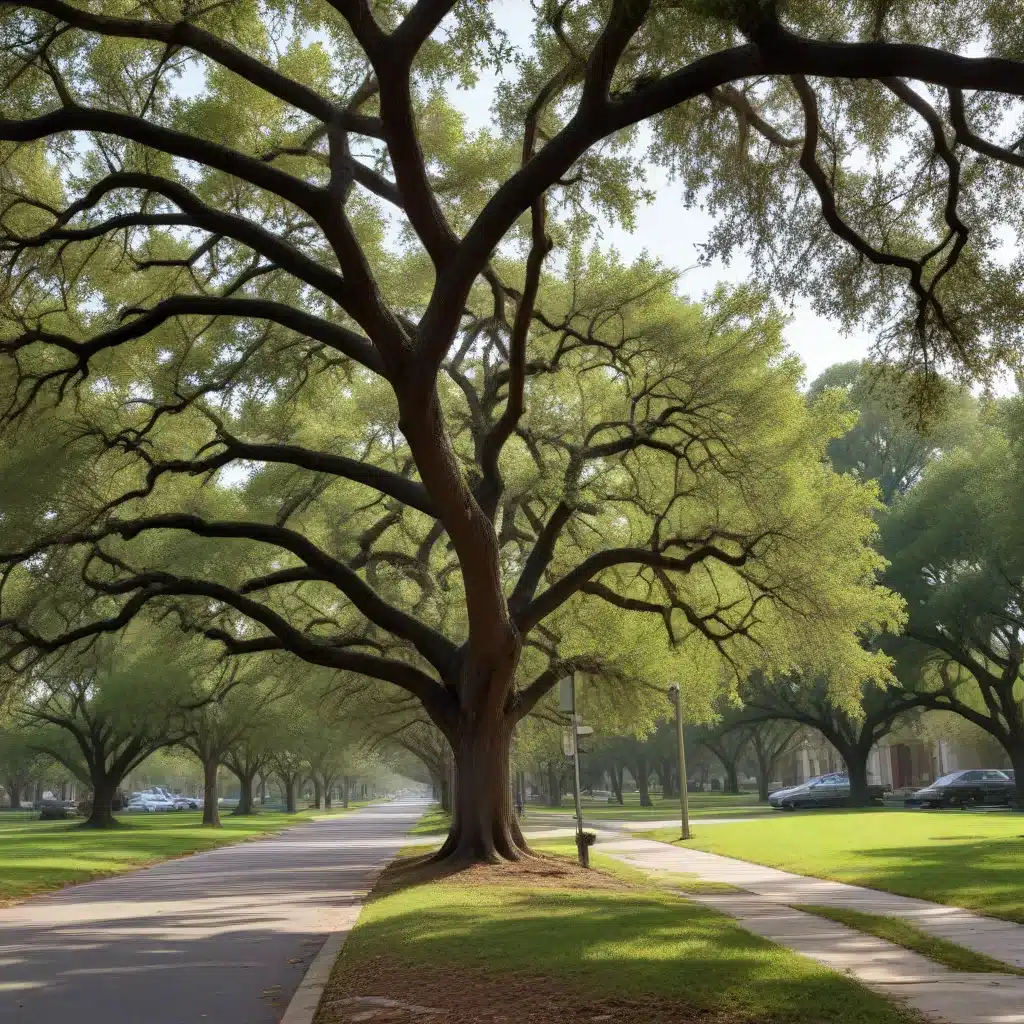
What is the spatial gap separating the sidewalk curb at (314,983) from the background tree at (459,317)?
221 inches

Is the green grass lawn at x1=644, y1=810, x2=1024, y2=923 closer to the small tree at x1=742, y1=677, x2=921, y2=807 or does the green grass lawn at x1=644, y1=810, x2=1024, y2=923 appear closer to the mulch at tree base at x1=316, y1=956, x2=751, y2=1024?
the mulch at tree base at x1=316, y1=956, x2=751, y2=1024

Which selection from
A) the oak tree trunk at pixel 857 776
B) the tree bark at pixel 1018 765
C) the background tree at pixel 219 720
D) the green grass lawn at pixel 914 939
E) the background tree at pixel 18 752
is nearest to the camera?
the green grass lawn at pixel 914 939

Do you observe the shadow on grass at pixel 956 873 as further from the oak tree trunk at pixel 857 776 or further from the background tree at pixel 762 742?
the background tree at pixel 762 742

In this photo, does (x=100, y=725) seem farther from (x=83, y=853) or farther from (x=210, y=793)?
(x=83, y=853)

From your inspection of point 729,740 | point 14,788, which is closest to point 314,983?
point 729,740

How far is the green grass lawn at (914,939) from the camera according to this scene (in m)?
10.1

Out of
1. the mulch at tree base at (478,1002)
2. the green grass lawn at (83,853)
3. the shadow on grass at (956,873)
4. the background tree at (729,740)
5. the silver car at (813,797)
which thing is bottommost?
the shadow on grass at (956,873)

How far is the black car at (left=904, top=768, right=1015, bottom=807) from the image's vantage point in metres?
50.8

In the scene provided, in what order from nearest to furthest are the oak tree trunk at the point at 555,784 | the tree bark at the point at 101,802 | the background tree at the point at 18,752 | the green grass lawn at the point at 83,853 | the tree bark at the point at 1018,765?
the green grass lawn at the point at 83,853 → the tree bark at the point at 1018,765 → the tree bark at the point at 101,802 → the background tree at the point at 18,752 → the oak tree trunk at the point at 555,784

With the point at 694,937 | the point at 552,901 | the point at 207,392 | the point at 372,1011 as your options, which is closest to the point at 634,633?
the point at 207,392

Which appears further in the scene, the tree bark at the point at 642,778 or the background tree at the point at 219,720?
the tree bark at the point at 642,778

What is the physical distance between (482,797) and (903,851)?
8.66 meters

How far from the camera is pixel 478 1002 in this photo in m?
8.65

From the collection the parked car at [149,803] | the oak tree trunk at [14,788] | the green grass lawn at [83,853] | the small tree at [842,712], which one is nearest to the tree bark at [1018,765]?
the small tree at [842,712]
